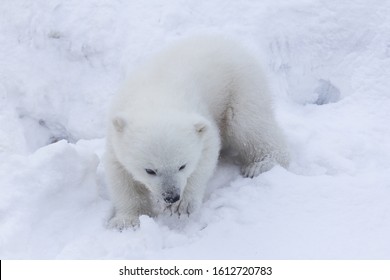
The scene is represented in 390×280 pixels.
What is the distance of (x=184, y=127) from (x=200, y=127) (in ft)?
0.54

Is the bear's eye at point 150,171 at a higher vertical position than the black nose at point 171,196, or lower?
higher

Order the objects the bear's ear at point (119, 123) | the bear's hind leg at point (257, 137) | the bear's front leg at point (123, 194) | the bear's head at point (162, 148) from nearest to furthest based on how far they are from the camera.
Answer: the bear's head at point (162, 148), the bear's ear at point (119, 123), the bear's front leg at point (123, 194), the bear's hind leg at point (257, 137)

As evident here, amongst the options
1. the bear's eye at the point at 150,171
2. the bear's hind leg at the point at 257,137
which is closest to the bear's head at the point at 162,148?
the bear's eye at the point at 150,171

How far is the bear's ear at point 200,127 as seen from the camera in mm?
4090

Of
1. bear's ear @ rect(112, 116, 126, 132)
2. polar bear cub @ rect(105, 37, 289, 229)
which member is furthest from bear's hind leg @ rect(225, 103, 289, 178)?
bear's ear @ rect(112, 116, 126, 132)

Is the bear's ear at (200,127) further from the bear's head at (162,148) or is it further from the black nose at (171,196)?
the black nose at (171,196)

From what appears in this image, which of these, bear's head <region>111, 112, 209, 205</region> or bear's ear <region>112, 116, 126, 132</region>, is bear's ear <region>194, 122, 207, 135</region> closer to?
bear's head <region>111, 112, 209, 205</region>

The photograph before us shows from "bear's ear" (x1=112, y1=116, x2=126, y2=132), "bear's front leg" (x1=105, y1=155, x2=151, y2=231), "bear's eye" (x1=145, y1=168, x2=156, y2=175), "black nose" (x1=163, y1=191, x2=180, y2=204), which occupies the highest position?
"bear's ear" (x1=112, y1=116, x2=126, y2=132)

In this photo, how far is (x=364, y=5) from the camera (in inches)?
254

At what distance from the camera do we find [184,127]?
3.98 metres

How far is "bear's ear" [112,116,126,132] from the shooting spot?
13.3 ft

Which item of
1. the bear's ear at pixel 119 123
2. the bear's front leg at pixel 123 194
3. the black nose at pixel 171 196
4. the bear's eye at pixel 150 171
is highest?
the bear's ear at pixel 119 123

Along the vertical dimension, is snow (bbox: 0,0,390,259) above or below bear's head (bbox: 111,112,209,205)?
below

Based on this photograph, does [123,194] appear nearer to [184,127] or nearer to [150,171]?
[150,171]
